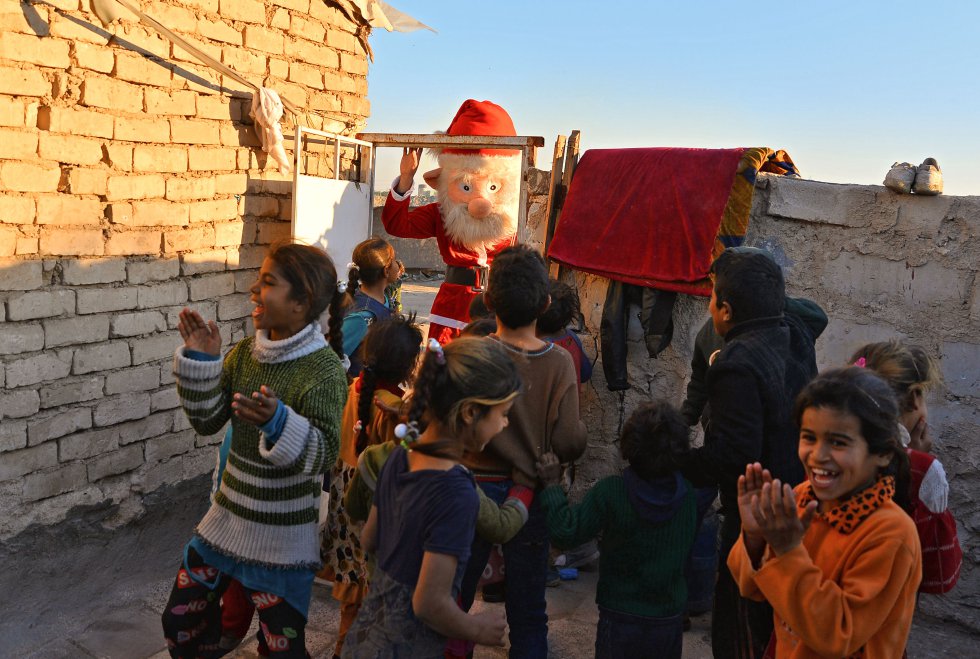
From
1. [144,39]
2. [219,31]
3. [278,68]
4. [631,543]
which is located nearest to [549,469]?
[631,543]

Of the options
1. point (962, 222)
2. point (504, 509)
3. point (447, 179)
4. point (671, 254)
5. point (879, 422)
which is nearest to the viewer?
point (879, 422)

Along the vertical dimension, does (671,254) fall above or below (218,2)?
below

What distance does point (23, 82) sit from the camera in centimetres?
334

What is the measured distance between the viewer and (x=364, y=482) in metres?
2.41

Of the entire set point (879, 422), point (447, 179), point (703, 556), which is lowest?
point (703, 556)

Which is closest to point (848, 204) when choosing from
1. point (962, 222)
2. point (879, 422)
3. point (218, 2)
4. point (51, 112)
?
point (962, 222)

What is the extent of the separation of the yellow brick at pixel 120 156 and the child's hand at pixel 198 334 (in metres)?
1.70

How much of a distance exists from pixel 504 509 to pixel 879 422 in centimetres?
101

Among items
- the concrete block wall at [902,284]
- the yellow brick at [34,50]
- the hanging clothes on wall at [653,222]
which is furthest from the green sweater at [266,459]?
the concrete block wall at [902,284]

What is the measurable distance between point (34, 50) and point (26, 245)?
2.61 ft

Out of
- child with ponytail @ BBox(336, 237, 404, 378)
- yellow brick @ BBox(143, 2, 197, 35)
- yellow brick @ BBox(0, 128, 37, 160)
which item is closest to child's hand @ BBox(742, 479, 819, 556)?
child with ponytail @ BBox(336, 237, 404, 378)

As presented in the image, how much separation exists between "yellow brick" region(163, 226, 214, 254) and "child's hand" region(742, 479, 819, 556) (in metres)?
3.27

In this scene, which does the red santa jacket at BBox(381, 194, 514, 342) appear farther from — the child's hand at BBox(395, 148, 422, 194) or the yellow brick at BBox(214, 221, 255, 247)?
the yellow brick at BBox(214, 221, 255, 247)

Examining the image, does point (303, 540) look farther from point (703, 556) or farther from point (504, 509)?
point (703, 556)
